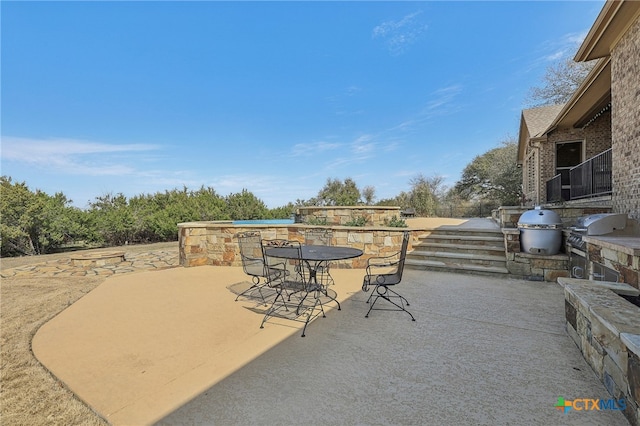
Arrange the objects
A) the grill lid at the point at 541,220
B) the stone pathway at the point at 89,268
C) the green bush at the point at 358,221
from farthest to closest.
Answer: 1. the green bush at the point at 358,221
2. the stone pathway at the point at 89,268
3. the grill lid at the point at 541,220

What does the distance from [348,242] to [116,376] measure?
5.03m

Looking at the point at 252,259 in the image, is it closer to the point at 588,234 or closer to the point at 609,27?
the point at 588,234

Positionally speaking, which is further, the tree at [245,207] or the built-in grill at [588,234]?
the tree at [245,207]

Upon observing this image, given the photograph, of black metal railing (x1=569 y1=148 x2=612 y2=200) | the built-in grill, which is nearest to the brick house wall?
black metal railing (x1=569 y1=148 x2=612 y2=200)

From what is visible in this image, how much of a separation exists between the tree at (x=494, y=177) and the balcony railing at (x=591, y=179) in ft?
39.3

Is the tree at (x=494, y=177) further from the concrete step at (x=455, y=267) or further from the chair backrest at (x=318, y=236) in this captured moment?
the chair backrest at (x=318, y=236)

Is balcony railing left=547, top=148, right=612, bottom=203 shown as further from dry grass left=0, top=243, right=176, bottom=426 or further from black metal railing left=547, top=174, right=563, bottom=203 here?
dry grass left=0, top=243, right=176, bottom=426

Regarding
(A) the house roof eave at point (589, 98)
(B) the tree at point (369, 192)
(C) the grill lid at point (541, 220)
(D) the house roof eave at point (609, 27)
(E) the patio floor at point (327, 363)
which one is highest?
(D) the house roof eave at point (609, 27)

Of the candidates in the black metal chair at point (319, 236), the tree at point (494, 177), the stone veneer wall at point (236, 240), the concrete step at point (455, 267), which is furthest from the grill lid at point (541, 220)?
the tree at point (494, 177)

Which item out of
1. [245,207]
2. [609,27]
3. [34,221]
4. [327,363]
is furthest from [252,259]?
[245,207]

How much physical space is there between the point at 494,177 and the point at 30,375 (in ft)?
82.4

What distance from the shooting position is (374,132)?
21750 millimetres

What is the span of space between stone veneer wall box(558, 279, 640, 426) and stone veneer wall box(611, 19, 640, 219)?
320cm

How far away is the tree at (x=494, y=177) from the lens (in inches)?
803
